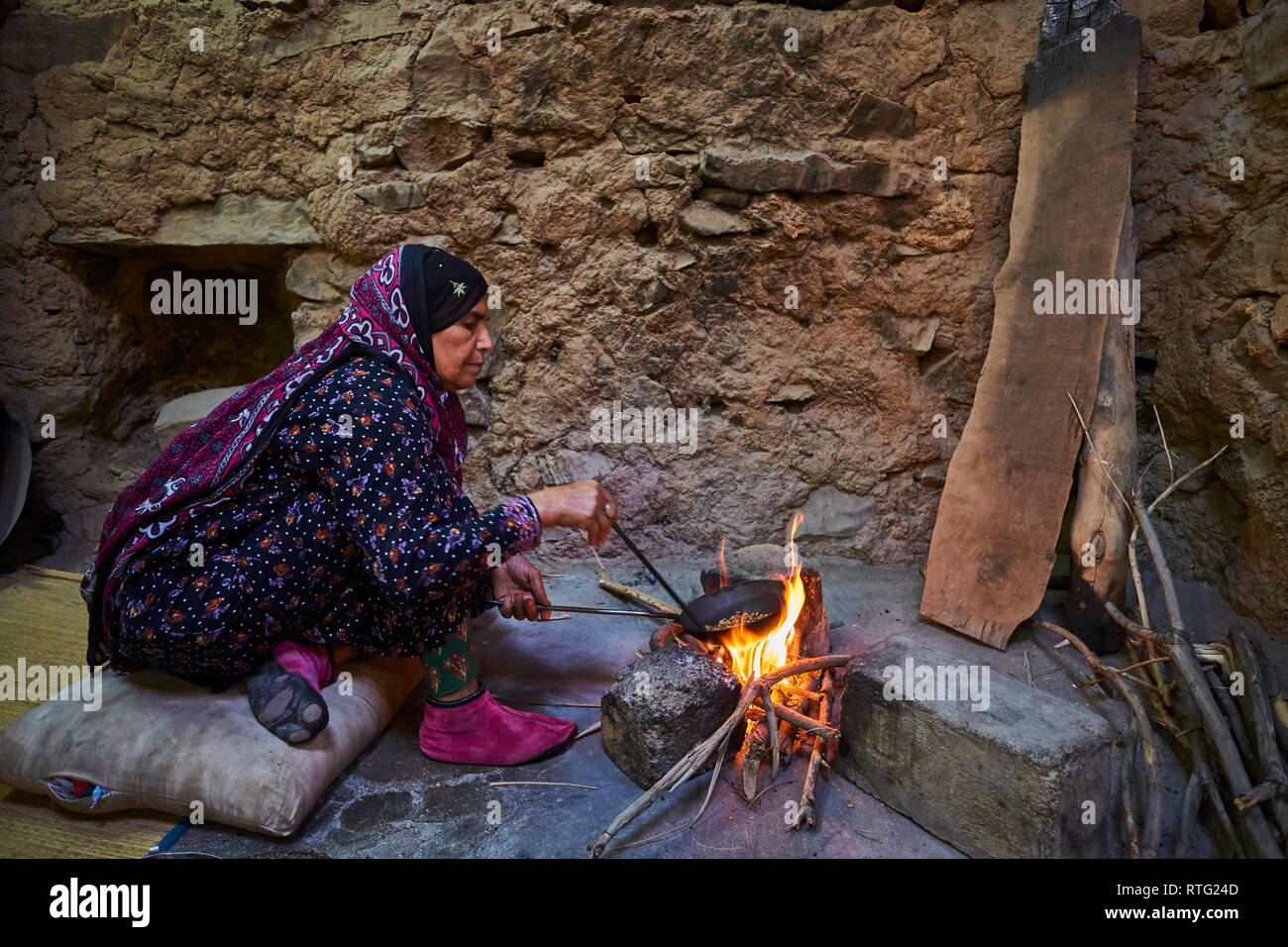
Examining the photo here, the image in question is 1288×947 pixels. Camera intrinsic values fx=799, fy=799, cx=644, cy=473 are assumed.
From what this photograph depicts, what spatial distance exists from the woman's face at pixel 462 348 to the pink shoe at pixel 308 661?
83 cm

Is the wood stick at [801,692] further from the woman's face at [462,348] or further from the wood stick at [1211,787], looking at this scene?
the woman's face at [462,348]

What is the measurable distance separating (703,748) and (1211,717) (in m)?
1.30

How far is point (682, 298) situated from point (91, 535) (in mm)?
3154

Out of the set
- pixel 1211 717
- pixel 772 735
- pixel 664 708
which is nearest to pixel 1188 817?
pixel 1211 717

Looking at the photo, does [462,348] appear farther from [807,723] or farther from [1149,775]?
[1149,775]

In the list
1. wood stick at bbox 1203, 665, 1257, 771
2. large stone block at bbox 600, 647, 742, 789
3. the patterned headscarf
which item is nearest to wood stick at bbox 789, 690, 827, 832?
large stone block at bbox 600, 647, 742, 789

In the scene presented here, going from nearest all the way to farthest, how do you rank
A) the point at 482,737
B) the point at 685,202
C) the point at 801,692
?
the point at 482,737, the point at 801,692, the point at 685,202

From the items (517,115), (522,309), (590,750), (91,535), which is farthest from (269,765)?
(91,535)

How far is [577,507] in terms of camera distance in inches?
84.7

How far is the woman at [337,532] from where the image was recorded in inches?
75.9

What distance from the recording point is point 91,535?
156 inches

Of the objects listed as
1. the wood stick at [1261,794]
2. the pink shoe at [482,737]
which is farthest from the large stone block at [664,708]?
the wood stick at [1261,794]

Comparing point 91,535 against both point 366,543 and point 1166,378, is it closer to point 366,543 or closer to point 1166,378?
point 366,543
